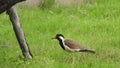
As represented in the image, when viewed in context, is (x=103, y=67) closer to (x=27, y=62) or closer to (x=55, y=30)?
(x=27, y=62)

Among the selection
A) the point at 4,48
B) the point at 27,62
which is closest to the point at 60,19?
the point at 4,48

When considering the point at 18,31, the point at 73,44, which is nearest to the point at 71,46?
the point at 73,44

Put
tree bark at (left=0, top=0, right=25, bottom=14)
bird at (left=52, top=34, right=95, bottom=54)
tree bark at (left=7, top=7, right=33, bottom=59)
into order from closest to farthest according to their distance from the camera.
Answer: tree bark at (left=0, top=0, right=25, bottom=14) → tree bark at (left=7, top=7, right=33, bottom=59) → bird at (left=52, top=34, right=95, bottom=54)

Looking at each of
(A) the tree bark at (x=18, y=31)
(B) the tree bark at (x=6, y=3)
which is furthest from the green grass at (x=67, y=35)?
(B) the tree bark at (x=6, y=3)

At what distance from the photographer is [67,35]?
9078 millimetres

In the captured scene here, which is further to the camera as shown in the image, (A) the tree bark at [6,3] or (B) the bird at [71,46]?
(B) the bird at [71,46]

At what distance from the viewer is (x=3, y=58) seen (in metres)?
7.43

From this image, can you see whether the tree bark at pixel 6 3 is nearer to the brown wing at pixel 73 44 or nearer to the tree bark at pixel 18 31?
the tree bark at pixel 18 31

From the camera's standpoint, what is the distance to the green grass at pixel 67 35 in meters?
7.32

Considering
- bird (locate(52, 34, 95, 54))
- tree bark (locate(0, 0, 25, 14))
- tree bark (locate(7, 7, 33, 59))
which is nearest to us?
tree bark (locate(0, 0, 25, 14))

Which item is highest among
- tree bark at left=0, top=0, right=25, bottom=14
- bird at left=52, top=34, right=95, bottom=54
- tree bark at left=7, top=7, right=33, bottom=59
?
tree bark at left=0, top=0, right=25, bottom=14

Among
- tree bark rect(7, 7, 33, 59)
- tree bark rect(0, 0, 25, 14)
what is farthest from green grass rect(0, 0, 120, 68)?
tree bark rect(0, 0, 25, 14)

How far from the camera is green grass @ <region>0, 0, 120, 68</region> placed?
24.0ft

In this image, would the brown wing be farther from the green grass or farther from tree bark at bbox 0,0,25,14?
tree bark at bbox 0,0,25,14
